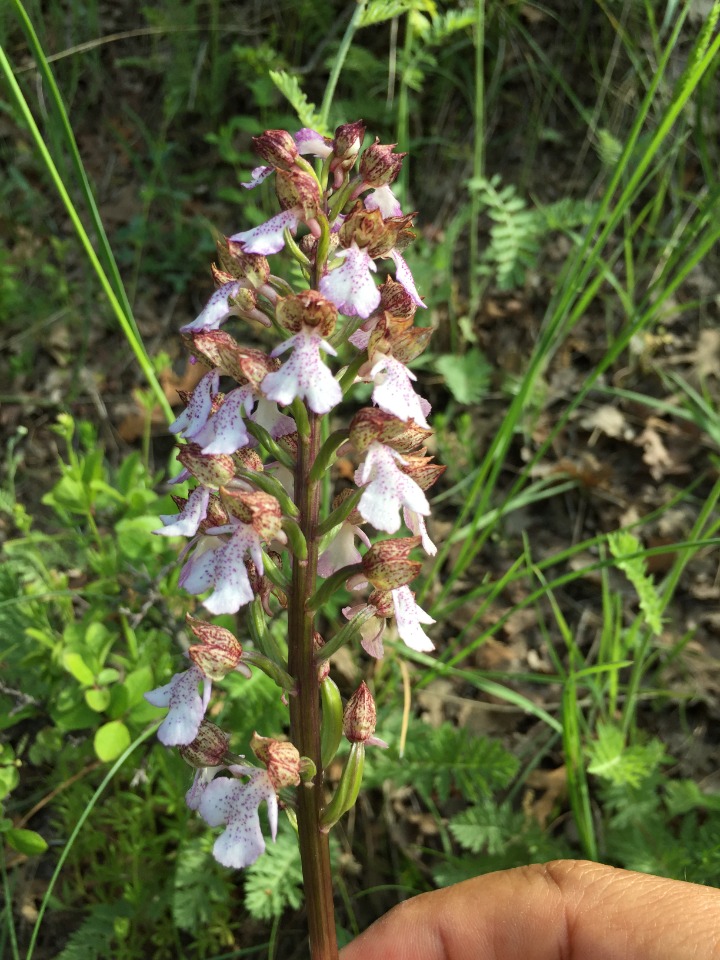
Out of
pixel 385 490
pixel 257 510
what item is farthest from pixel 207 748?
pixel 385 490

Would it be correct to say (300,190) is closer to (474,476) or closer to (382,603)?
(382,603)

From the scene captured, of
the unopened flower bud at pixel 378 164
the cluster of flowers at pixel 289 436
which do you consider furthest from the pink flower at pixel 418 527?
the unopened flower bud at pixel 378 164

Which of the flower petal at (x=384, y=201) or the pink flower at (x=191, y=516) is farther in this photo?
the flower petal at (x=384, y=201)

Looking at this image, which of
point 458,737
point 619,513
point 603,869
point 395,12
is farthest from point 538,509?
point 395,12

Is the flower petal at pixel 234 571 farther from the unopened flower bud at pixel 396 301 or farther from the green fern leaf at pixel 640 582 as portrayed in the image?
the green fern leaf at pixel 640 582

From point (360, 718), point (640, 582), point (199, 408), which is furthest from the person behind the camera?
point (640, 582)

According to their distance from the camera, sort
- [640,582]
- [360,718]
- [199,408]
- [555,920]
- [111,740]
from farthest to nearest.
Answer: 1. [640,582]
2. [111,740]
3. [555,920]
4. [360,718]
5. [199,408]

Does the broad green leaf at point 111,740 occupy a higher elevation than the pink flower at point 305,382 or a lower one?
lower
